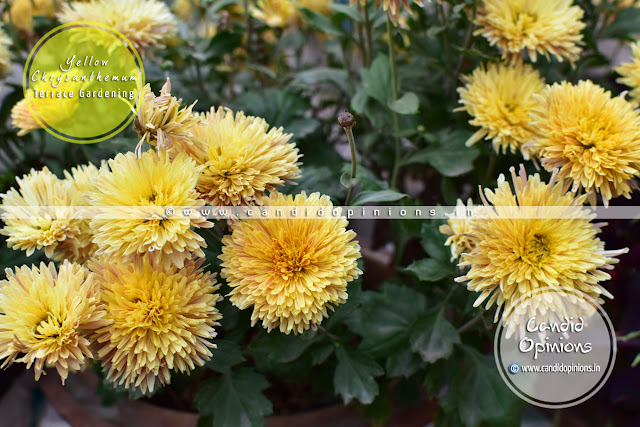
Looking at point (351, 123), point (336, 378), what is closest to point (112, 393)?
point (336, 378)

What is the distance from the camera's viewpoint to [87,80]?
50cm

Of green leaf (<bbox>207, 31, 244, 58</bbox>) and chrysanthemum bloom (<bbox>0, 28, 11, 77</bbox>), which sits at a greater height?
green leaf (<bbox>207, 31, 244, 58</bbox>)

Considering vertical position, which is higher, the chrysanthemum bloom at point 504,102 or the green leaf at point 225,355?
the chrysanthemum bloom at point 504,102

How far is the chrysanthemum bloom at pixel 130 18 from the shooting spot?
0.52 m

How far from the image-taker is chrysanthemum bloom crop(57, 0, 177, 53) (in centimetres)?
52

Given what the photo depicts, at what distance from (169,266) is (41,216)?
130 millimetres

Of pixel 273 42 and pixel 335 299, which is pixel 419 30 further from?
pixel 335 299

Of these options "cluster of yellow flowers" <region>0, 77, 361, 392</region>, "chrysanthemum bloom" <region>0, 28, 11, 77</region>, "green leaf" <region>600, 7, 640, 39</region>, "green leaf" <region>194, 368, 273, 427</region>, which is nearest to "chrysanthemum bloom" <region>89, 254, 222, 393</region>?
"cluster of yellow flowers" <region>0, 77, 361, 392</region>

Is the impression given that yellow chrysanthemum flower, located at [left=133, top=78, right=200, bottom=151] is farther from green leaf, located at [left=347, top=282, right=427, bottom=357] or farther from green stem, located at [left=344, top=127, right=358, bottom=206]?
green leaf, located at [left=347, top=282, right=427, bottom=357]

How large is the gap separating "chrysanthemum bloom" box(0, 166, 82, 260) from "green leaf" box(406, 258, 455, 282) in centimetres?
29

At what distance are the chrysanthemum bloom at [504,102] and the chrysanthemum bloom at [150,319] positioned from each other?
30cm

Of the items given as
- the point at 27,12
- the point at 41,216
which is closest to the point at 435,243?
the point at 41,216

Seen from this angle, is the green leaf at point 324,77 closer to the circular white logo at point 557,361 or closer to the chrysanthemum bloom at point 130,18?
the chrysanthemum bloom at point 130,18

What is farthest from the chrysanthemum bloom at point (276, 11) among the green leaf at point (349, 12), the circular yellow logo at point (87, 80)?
the circular yellow logo at point (87, 80)
